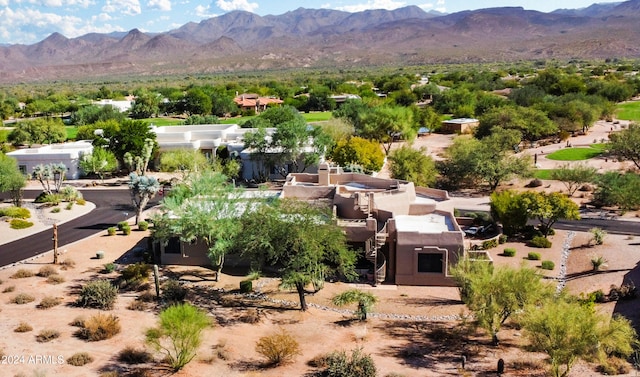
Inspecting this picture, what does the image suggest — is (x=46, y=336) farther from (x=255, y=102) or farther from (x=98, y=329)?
(x=255, y=102)

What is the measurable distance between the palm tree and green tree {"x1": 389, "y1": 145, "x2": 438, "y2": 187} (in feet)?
85.3

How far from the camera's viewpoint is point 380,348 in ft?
91.3

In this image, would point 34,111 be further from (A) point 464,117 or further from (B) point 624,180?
(B) point 624,180

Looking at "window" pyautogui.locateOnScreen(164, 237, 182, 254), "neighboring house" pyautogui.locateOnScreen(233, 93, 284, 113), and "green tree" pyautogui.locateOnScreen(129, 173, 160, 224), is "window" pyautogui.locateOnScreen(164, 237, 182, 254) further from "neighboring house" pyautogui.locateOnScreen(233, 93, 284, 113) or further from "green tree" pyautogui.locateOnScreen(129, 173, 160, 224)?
"neighboring house" pyautogui.locateOnScreen(233, 93, 284, 113)

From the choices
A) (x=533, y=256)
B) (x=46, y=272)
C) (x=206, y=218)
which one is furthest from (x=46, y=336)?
(x=533, y=256)

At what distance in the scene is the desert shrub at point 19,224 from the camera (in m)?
47.6

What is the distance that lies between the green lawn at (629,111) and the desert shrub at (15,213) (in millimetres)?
97545

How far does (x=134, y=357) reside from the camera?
1035 inches

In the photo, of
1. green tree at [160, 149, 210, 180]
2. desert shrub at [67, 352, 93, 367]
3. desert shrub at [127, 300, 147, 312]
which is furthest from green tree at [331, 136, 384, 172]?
desert shrub at [67, 352, 93, 367]

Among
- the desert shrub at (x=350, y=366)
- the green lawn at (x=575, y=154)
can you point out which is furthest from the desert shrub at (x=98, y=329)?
the green lawn at (x=575, y=154)

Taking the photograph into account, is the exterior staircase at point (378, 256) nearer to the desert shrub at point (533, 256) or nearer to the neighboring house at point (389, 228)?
the neighboring house at point (389, 228)

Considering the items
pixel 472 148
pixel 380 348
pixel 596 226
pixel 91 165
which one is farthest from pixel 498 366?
pixel 91 165

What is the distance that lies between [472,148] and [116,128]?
42.6 meters

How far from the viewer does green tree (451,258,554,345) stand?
90.1 ft
